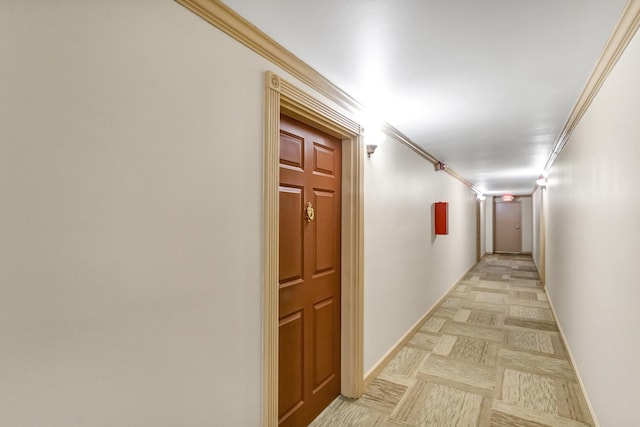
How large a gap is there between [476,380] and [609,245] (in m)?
1.58

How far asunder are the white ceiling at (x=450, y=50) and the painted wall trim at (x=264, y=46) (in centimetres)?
3

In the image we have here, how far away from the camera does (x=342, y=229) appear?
2.47 metres

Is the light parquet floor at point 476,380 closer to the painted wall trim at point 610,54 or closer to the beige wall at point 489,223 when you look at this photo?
the painted wall trim at point 610,54

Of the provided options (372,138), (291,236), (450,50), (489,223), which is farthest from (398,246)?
(489,223)

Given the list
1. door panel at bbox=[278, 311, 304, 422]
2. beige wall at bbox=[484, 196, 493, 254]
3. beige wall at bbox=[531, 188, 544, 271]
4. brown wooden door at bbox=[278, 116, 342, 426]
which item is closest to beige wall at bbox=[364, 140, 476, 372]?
brown wooden door at bbox=[278, 116, 342, 426]

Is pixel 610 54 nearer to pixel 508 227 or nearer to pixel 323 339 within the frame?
pixel 323 339

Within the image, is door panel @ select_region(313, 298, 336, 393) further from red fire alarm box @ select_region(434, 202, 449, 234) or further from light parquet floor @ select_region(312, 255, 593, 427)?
red fire alarm box @ select_region(434, 202, 449, 234)

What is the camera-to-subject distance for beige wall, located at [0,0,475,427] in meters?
0.86

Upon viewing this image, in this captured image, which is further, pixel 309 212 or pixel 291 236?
pixel 309 212

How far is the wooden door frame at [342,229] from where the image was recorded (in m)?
1.61

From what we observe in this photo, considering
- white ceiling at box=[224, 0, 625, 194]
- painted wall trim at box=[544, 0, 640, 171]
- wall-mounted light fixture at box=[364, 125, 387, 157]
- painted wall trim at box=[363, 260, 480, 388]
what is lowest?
painted wall trim at box=[363, 260, 480, 388]

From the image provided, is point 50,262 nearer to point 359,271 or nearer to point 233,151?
point 233,151

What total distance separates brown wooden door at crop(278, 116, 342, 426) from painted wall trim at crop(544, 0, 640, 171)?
5.12 ft

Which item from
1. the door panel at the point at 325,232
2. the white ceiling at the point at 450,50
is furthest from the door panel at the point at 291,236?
the white ceiling at the point at 450,50
